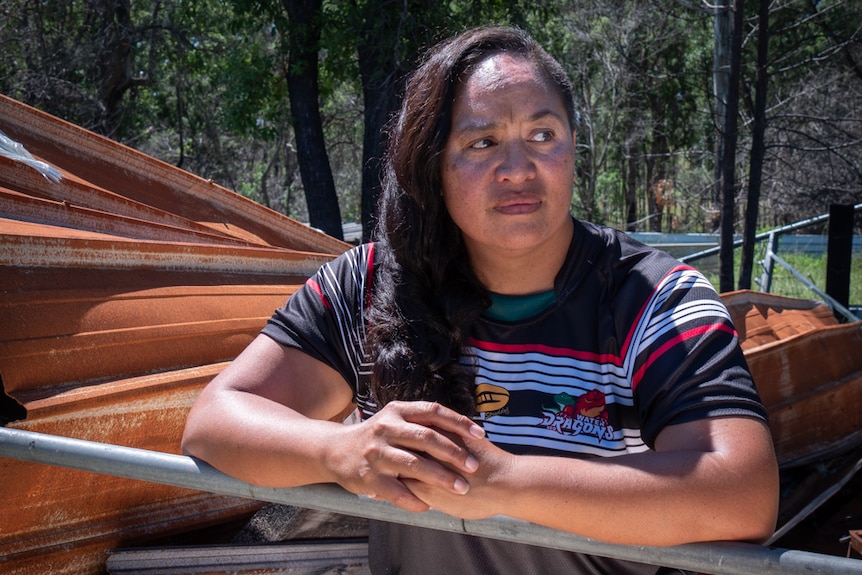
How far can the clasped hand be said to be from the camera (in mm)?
1211

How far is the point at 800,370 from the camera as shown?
3.32 m

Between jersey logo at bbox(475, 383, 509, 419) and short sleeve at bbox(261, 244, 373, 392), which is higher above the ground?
short sleeve at bbox(261, 244, 373, 392)

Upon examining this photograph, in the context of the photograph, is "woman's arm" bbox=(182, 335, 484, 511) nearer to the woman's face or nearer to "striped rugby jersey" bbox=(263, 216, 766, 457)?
"striped rugby jersey" bbox=(263, 216, 766, 457)

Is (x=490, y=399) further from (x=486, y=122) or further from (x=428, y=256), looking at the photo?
(x=486, y=122)

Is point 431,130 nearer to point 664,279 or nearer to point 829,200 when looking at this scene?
point 664,279

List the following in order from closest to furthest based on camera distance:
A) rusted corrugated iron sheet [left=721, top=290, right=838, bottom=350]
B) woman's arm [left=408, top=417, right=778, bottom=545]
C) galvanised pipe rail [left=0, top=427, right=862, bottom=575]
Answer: galvanised pipe rail [left=0, top=427, right=862, bottom=575] → woman's arm [left=408, top=417, right=778, bottom=545] → rusted corrugated iron sheet [left=721, top=290, right=838, bottom=350]

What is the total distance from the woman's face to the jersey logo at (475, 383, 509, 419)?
0.91 feet

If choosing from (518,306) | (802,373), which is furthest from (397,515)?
(802,373)

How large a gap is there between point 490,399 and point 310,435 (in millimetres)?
392

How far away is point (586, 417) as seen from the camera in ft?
5.05

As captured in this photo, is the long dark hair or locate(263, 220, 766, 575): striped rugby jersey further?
the long dark hair

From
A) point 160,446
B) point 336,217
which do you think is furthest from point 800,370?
point 336,217

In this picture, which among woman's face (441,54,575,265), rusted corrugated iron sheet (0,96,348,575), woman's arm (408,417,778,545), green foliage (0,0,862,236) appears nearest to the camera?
woman's arm (408,417,778,545)

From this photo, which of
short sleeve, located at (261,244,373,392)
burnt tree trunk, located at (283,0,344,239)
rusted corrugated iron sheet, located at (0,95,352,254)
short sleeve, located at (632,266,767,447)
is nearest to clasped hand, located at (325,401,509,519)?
short sleeve, located at (632,266,767,447)
